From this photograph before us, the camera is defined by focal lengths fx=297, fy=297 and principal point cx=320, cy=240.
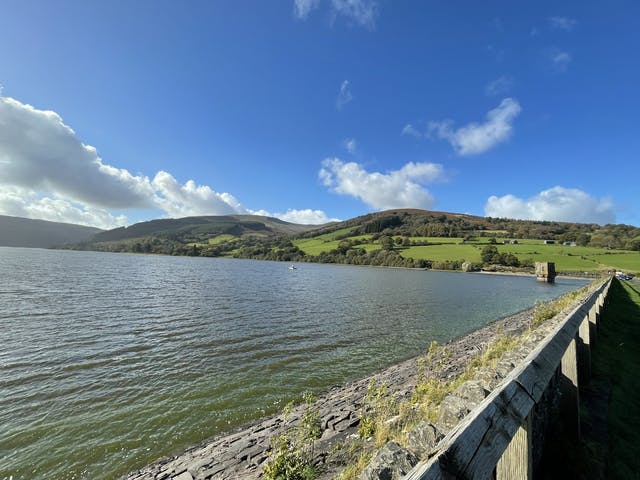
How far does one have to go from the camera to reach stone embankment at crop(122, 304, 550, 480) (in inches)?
108

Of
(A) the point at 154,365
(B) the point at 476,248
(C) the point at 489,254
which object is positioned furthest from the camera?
(B) the point at 476,248

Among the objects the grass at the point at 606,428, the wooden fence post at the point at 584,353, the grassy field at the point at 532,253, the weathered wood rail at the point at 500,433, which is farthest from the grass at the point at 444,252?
the weathered wood rail at the point at 500,433

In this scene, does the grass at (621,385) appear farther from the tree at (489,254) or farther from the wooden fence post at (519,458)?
the tree at (489,254)

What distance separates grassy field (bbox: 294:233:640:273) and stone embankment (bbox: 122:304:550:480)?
4317 inches

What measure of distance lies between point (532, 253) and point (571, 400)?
466ft

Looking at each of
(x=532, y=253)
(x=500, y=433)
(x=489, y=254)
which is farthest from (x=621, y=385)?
(x=532, y=253)

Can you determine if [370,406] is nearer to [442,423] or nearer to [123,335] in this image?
[442,423]

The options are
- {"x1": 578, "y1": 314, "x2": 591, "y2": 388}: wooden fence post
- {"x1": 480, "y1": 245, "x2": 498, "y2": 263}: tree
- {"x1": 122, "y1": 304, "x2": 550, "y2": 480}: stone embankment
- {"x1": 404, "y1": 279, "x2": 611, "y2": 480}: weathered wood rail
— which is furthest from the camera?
{"x1": 480, "y1": 245, "x2": 498, "y2": 263}: tree

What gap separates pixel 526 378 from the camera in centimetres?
293

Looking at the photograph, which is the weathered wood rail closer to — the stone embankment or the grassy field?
the stone embankment

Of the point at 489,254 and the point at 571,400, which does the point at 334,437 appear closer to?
the point at 571,400

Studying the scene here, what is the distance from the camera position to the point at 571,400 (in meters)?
5.59

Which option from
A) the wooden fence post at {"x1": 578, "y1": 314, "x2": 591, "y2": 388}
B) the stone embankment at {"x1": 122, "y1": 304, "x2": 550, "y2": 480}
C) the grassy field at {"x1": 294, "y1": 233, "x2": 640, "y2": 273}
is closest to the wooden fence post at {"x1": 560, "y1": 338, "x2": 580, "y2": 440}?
the stone embankment at {"x1": 122, "y1": 304, "x2": 550, "y2": 480}

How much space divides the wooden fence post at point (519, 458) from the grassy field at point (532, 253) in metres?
114
